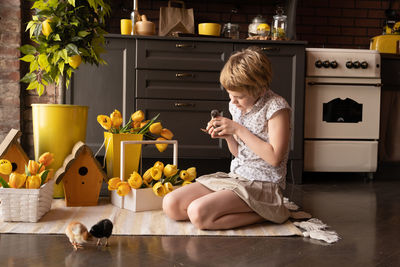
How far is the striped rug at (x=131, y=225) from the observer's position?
5.08 ft

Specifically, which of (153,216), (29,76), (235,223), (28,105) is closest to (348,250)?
(235,223)

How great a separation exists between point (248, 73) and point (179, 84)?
4.05ft

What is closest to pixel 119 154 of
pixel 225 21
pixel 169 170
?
pixel 169 170

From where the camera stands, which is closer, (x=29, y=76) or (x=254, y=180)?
(x=254, y=180)

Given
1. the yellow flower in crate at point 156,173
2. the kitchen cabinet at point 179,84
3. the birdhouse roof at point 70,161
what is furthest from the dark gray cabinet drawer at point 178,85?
the yellow flower in crate at point 156,173

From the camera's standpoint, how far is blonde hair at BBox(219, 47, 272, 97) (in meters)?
1.61

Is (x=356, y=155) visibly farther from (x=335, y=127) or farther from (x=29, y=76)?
(x=29, y=76)

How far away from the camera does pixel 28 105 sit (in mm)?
2914

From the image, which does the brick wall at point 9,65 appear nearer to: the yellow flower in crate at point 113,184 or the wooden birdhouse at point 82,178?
the wooden birdhouse at point 82,178

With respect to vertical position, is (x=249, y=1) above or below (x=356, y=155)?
above

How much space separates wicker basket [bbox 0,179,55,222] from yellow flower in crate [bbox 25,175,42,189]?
0.08ft

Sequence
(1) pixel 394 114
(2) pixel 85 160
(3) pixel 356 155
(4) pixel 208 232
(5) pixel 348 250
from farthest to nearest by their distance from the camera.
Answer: (1) pixel 394 114
(3) pixel 356 155
(2) pixel 85 160
(4) pixel 208 232
(5) pixel 348 250

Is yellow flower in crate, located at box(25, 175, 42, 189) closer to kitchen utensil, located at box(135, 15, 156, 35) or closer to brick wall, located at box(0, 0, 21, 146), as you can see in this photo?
brick wall, located at box(0, 0, 21, 146)

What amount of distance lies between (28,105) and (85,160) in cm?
119
